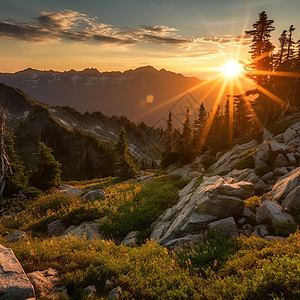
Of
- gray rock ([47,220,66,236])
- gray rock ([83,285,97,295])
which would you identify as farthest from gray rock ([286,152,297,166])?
gray rock ([47,220,66,236])

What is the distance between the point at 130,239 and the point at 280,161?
12.0 meters

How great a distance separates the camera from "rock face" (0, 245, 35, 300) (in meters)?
5.50

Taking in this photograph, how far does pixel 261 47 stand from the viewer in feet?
132

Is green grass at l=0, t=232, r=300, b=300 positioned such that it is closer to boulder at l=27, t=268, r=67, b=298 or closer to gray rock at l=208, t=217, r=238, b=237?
boulder at l=27, t=268, r=67, b=298

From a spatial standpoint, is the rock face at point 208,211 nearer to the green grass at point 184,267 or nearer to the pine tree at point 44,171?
the green grass at point 184,267

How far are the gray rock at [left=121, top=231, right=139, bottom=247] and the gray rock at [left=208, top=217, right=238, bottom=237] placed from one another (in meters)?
3.99

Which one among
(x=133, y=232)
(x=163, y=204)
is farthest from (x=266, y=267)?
(x=163, y=204)

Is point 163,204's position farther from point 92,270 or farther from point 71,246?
point 92,270

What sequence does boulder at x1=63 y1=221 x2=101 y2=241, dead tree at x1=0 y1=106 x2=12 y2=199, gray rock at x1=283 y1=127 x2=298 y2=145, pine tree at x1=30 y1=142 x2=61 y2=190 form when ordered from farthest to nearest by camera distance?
pine tree at x1=30 y1=142 x2=61 y2=190 < dead tree at x1=0 y1=106 x2=12 y2=199 < gray rock at x1=283 y1=127 x2=298 y2=145 < boulder at x1=63 y1=221 x2=101 y2=241

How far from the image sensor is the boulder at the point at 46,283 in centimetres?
616

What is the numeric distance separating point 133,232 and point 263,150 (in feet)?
41.9

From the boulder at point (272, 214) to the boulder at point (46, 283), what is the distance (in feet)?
26.0

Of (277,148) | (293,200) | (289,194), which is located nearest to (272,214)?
(293,200)

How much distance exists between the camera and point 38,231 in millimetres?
14766
